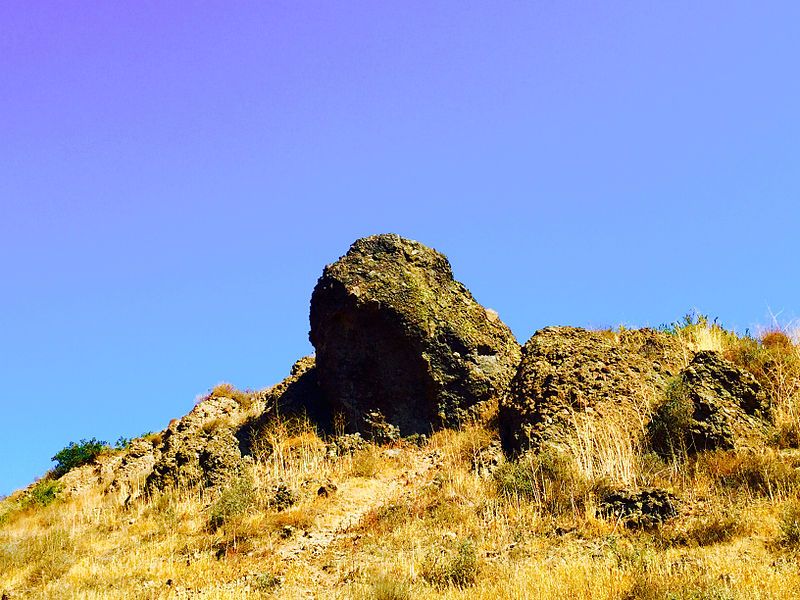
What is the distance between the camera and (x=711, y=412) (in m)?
11.2

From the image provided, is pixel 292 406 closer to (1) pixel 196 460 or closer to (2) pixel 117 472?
(1) pixel 196 460

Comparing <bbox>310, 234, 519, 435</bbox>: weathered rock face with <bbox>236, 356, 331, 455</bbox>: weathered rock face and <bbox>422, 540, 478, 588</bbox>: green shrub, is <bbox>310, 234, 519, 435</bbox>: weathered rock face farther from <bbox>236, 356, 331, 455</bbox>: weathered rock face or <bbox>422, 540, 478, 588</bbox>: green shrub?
<bbox>422, 540, 478, 588</bbox>: green shrub

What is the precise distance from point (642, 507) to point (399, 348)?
781cm

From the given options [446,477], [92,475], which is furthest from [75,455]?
[446,477]

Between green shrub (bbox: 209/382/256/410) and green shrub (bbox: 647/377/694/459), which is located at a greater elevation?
green shrub (bbox: 209/382/256/410)

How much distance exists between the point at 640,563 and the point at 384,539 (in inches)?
171

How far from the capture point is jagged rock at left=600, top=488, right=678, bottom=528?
30.3ft

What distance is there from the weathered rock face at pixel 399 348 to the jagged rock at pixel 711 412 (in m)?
4.79

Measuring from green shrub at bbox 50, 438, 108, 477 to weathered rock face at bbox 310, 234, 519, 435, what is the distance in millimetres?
10280

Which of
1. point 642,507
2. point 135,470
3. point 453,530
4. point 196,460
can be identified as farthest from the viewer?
point 135,470

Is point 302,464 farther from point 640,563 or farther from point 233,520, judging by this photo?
point 640,563

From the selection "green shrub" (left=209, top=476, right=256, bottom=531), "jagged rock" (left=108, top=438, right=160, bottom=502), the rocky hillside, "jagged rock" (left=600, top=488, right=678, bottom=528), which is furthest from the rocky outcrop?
"jagged rock" (left=600, top=488, right=678, bottom=528)

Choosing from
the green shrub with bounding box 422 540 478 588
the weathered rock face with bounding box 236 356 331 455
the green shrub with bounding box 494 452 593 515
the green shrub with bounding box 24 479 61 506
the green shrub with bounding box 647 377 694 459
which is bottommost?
the green shrub with bounding box 422 540 478 588

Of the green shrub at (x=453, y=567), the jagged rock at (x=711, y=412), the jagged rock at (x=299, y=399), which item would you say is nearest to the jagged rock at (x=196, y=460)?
the jagged rock at (x=299, y=399)
